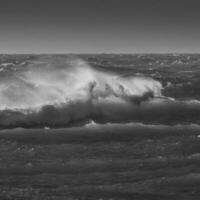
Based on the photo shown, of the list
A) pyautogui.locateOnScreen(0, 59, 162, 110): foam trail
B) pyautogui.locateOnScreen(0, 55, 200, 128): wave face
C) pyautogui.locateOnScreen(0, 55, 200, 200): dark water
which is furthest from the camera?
pyautogui.locateOnScreen(0, 59, 162, 110): foam trail

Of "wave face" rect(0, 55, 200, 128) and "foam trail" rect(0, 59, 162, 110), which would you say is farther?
"foam trail" rect(0, 59, 162, 110)

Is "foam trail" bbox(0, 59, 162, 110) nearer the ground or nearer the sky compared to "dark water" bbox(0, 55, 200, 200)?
nearer the sky

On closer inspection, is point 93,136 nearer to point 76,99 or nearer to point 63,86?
point 76,99

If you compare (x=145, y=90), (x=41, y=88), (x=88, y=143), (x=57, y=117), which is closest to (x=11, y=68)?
(x=41, y=88)

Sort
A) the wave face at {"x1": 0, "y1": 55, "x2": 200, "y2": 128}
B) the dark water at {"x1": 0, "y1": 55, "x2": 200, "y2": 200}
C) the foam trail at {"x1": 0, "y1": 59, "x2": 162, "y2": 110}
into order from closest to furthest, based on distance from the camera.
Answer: the dark water at {"x1": 0, "y1": 55, "x2": 200, "y2": 200}
the wave face at {"x1": 0, "y1": 55, "x2": 200, "y2": 128}
the foam trail at {"x1": 0, "y1": 59, "x2": 162, "y2": 110}

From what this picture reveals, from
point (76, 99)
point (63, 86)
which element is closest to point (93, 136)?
point (76, 99)
